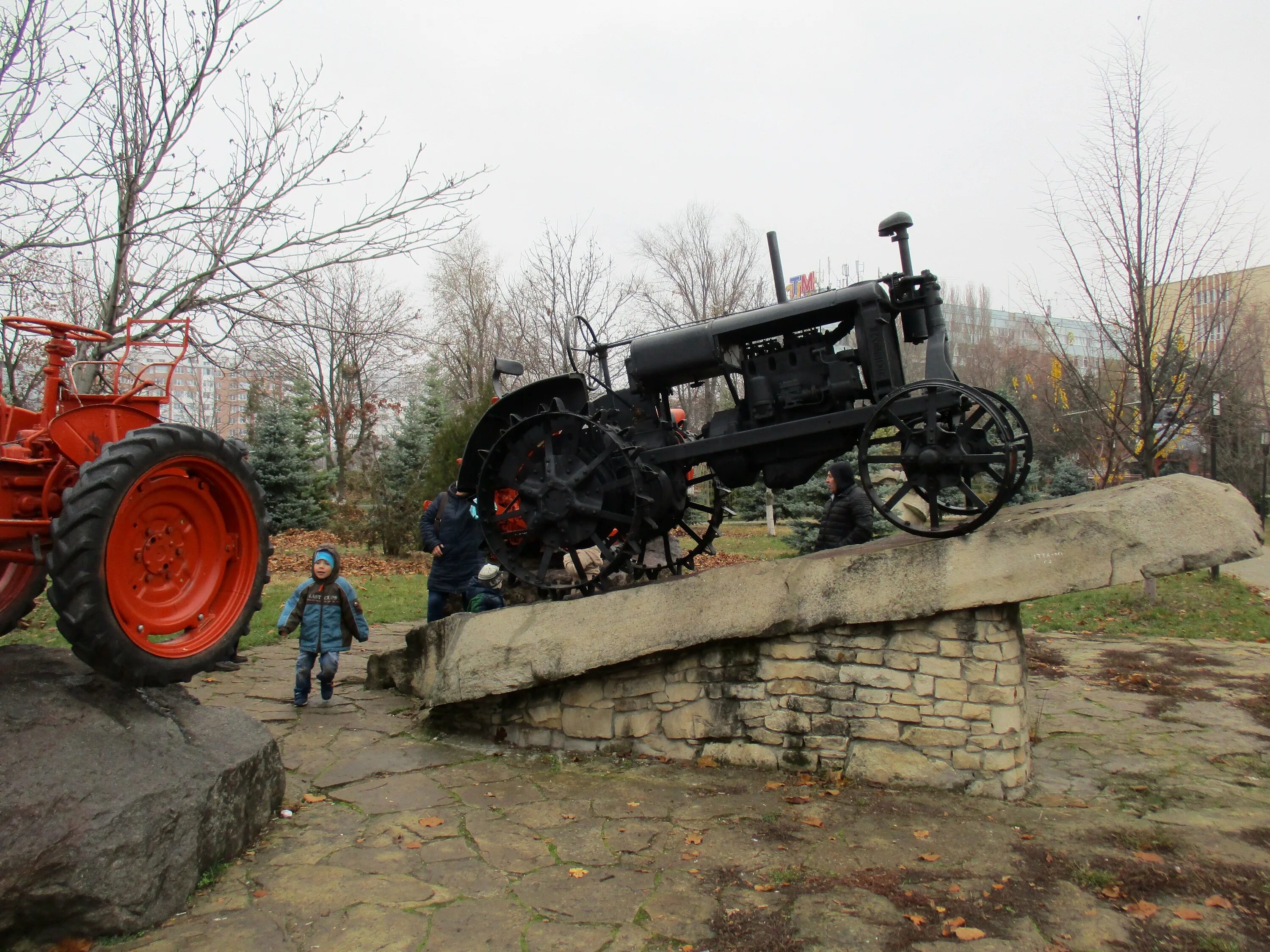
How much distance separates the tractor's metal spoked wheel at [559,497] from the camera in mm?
5867

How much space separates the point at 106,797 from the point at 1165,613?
37.2 feet

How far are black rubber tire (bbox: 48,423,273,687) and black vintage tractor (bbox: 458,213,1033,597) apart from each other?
248cm

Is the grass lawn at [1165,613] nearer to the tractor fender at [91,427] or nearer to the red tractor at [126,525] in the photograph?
the red tractor at [126,525]

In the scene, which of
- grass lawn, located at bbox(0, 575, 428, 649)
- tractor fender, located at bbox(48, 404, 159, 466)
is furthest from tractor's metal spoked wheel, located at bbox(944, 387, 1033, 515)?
grass lawn, located at bbox(0, 575, 428, 649)

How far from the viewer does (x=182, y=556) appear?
14.1 ft

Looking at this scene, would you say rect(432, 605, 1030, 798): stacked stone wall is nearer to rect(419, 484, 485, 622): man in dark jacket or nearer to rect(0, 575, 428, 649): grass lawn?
rect(419, 484, 485, 622): man in dark jacket

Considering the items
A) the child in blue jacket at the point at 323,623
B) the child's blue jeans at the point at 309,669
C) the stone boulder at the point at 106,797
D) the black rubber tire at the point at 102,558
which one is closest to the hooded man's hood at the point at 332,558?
the child in blue jacket at the point at 323,623

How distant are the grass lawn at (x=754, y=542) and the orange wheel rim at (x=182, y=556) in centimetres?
1000

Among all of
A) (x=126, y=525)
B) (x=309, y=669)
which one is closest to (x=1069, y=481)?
(x=309, y=669)

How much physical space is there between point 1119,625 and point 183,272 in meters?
11.2

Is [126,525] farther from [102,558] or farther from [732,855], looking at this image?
[732,855]

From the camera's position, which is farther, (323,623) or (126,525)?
(323,623)

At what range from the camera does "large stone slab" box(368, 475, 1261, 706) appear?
184 inches

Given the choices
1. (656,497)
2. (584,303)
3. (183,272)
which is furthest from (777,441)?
(584,303)
